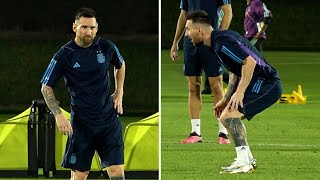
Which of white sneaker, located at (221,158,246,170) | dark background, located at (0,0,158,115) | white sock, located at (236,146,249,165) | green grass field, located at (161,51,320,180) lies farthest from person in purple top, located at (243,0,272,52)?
white sock, located at (236,146,249,165)

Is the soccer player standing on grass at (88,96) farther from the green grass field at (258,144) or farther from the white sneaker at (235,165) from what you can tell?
the white sneaker at (235,165)

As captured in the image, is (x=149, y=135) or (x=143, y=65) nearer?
(x=149, y=135)

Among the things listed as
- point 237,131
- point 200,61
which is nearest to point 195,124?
point 200,61

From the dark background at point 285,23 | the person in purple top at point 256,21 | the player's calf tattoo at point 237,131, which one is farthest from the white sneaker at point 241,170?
the dark background at point 285,23

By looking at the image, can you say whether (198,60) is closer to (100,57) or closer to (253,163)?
(253,163)

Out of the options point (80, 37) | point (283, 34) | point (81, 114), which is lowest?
point (283, 34)

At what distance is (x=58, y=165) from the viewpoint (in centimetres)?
848

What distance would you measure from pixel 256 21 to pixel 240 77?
7.37 m

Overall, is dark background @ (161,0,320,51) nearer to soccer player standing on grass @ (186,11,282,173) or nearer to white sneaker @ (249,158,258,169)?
white sneaker @ (249,158,258,169)

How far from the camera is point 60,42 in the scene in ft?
63.3

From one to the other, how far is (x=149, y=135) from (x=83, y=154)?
6.36ft

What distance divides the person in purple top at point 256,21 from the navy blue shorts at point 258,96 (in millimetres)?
7114

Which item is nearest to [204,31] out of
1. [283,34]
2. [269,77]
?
[269,77]

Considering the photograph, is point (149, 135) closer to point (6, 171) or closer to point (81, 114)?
point (6, 171)
